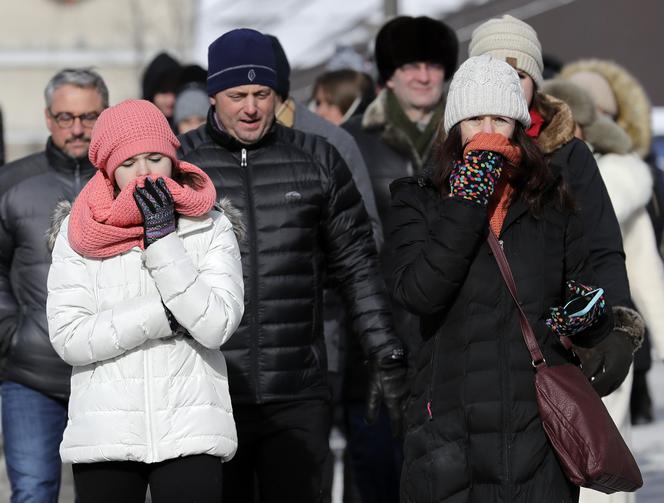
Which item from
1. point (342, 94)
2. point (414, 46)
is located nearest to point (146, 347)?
point (414, 46)

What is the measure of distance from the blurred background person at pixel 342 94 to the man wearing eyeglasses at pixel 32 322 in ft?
9.14

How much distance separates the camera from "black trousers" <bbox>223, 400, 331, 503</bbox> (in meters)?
6.05

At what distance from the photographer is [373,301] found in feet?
20.6

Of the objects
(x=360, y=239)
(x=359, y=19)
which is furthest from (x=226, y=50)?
(x=359, y=19)

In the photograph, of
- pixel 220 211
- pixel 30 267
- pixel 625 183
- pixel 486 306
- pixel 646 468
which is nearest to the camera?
pixel 486 306

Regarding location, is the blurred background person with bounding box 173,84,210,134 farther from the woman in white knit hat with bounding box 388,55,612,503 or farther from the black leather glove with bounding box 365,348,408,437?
the woman in white knit hat with bounding box 388,55,612,503

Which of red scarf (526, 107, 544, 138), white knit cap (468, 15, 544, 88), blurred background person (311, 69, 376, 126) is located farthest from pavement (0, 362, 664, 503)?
red scarf (526, 107, 544, 138)

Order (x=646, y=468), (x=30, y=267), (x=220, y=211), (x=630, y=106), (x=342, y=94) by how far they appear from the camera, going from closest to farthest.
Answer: (x=220, y=211)
(x=30, y=267)
(x=630, y=106)
(x=342, y=94)
(x=646, y=468)

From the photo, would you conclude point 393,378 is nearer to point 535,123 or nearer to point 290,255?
point 290,255

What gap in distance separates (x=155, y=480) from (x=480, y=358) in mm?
1084

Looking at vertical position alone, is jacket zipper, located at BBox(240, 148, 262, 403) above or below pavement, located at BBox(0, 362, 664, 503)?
above

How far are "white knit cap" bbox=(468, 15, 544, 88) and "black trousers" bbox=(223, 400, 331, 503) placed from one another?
1.47 m

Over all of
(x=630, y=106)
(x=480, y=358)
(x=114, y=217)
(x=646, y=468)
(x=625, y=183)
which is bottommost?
(x=646, y=468)

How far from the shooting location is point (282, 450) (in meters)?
6.06
